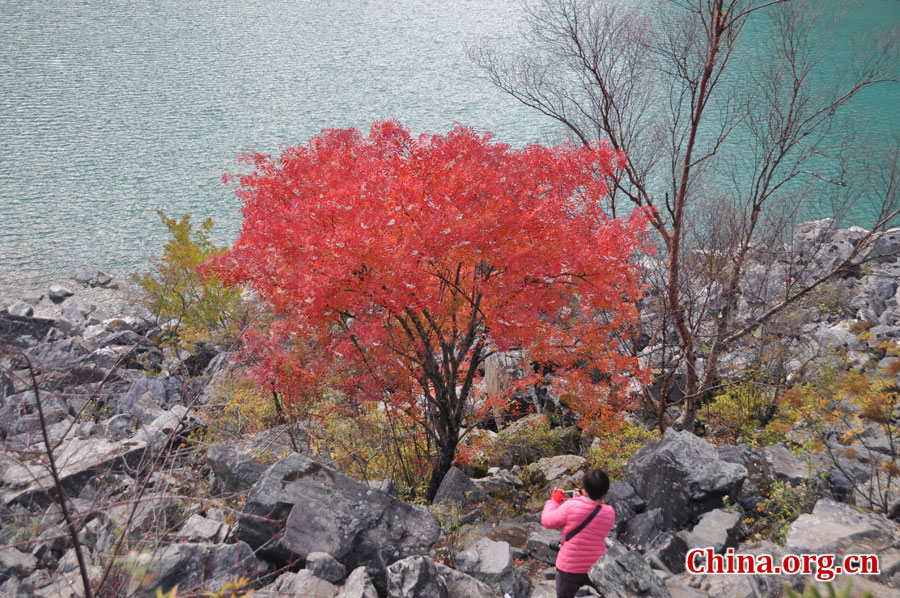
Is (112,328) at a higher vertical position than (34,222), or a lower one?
lower

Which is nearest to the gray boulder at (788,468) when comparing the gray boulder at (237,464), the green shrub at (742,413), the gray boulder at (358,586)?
the green shrub at (742,413)

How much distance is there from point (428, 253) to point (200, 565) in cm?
400

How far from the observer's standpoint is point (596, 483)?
15.3 ft

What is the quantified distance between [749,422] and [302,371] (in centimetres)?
857

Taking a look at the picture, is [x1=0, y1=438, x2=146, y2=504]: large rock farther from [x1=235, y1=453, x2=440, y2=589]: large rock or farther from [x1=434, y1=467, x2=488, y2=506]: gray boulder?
[x1=434, y1=467, x2=488, y2=506]: gray boulder

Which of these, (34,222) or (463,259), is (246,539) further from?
(34,222)

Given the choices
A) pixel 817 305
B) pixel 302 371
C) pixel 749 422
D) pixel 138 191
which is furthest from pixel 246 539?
pixel 138 191

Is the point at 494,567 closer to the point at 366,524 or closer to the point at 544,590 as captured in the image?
the point at 544,590

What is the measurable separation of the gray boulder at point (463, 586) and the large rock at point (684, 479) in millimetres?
2594

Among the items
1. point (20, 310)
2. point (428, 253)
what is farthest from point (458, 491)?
point (20, 310)

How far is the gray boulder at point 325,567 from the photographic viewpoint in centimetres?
568

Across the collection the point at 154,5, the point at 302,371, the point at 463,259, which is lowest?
the point at 302,371

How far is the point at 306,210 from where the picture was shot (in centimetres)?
760

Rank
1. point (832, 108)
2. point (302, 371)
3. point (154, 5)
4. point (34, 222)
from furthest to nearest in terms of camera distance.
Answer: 1. point (154, 5)
2. point (34, 222)
3. point (832, 108)
4. point (302, 371)
